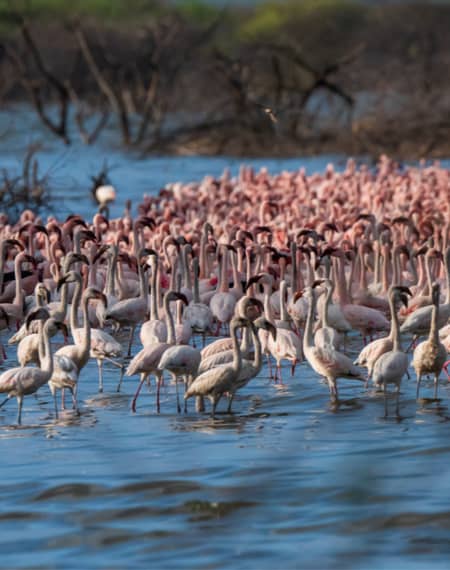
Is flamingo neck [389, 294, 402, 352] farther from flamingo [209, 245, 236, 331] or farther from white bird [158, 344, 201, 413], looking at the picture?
flamingo [209, 245, 236, 331]

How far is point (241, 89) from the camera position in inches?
1237

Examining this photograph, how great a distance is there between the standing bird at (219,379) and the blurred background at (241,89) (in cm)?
893

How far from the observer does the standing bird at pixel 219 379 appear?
8.48 m

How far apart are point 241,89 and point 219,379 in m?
23.5

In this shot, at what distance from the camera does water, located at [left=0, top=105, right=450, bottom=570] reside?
6148 mm

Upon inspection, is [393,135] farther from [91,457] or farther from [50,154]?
[91,457]

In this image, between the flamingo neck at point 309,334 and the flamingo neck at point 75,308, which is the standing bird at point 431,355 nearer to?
the flamingo neck at point 309,334

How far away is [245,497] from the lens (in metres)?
6.93

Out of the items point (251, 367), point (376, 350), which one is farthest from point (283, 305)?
point (251, 367)

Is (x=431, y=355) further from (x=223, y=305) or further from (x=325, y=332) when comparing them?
(x=223, y=305)

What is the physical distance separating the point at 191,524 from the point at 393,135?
24.9 metres

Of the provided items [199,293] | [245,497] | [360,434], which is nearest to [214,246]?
[199,293]

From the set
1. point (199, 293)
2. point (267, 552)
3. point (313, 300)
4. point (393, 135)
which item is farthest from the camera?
point (393, 135)

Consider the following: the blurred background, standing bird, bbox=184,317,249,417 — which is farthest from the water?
the blurred background
